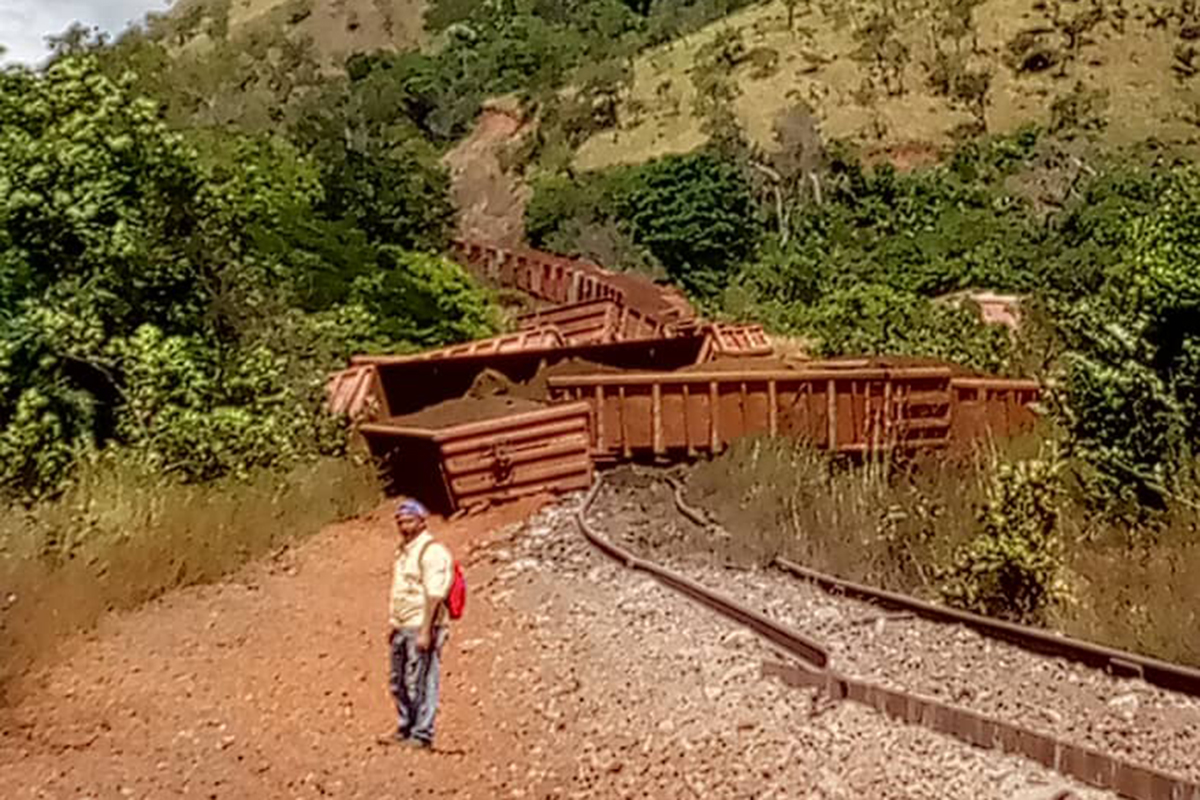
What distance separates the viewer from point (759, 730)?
1066 cm

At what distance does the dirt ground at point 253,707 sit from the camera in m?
10.1

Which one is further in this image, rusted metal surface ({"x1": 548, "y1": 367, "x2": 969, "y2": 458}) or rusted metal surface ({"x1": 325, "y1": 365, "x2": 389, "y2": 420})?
rusted metal surface ({"x1": 325, "y1": 365, "x2": 389, "y2": 420})

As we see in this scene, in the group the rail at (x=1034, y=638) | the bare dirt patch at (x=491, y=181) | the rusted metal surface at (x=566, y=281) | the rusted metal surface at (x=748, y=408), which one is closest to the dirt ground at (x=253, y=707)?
the rail at (x=1034, y=638)

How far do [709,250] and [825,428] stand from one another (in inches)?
1586

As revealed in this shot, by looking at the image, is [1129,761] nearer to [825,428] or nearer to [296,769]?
[296,769]

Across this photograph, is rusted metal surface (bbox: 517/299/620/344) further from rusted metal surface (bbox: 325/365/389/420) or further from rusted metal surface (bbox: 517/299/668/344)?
rusted metal surface (bbox: 325/365/389/420)

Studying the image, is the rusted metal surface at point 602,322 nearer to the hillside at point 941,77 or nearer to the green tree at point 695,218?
the green tree at point 695,218

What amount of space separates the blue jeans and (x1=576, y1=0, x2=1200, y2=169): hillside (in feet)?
193

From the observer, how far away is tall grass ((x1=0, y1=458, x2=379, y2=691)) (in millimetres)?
13602

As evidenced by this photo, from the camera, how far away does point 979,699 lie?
10.9 meters

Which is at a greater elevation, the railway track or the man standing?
the man standing

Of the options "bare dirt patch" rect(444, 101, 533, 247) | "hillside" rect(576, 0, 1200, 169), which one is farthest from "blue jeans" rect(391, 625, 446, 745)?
"bare dirt patch" rect(444, 101, 533, 247)

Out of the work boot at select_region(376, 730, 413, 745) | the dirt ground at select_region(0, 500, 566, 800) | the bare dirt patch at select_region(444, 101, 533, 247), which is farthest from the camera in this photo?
the bare dirt patch at select_region(444, 101, 533, 247)

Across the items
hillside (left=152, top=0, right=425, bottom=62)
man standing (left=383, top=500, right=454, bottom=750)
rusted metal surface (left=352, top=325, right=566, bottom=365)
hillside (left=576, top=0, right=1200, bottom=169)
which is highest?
hillside (left=152, top=0, right=425, bottom=62)
